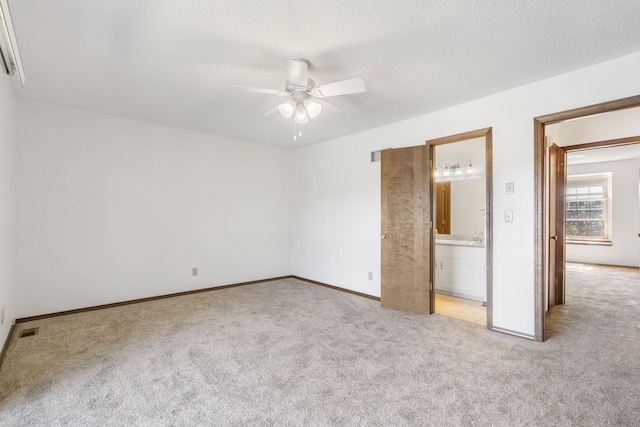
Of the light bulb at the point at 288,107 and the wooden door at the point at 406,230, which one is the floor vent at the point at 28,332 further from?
the wooden door at the point at 406,230

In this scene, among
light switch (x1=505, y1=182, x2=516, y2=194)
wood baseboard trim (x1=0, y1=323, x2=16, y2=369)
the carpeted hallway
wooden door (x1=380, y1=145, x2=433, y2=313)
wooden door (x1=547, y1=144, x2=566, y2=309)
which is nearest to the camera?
the carpeted hallway

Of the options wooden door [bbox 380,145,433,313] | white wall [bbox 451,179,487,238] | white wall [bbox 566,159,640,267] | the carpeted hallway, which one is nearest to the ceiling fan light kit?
wooden door [bbox 380,145,433,313]

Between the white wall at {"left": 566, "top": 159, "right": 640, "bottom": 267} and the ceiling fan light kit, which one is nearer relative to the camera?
the ceiling fan light kit

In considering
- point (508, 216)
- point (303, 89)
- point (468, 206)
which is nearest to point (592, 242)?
point (468, 206)

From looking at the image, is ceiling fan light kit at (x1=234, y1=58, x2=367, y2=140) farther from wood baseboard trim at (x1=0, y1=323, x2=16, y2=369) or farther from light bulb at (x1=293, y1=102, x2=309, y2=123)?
wood baseboard trim at (x1=0, y1=323, x2=16, y2=369)

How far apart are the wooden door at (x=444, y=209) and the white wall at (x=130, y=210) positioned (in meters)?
3.18

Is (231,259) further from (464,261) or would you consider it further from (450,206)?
(450,206)

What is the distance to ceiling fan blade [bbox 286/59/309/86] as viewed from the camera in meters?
2.44

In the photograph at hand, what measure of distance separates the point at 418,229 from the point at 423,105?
4.90ft

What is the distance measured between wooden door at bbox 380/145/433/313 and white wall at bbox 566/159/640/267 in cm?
655

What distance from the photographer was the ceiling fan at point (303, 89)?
7.92ft

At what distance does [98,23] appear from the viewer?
2090 millimetres

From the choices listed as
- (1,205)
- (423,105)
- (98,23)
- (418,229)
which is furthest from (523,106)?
(1,205)

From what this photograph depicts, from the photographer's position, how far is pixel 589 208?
7.73 m
